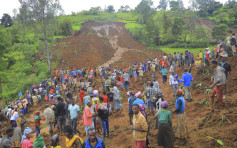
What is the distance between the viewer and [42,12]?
2370 centimetres

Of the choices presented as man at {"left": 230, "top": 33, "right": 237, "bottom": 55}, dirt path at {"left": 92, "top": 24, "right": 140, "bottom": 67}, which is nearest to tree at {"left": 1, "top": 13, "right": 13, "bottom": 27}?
dirt path at {"left": 92, "top": 24, "right": 140, "bottom": 67}

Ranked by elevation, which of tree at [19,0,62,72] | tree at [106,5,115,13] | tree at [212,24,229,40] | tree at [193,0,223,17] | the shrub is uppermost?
tree at [106,5,115,13]

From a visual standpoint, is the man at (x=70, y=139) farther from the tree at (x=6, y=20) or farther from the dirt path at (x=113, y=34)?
the tree at (x=6, y=20)

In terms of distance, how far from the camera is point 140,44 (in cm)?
4303

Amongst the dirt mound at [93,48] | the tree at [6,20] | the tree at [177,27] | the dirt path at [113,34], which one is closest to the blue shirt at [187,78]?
the dirt mound at [93,48]

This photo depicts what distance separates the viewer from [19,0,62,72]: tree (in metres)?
23.1

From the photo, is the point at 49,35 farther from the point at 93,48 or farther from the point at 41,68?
the point at 93,48

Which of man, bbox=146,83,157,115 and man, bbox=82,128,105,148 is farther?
man, bbox=146,83,157,115

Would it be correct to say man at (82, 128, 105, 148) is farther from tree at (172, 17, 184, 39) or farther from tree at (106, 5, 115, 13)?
tree at (106, 5, 115, 13)

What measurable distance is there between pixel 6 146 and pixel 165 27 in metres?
43.5

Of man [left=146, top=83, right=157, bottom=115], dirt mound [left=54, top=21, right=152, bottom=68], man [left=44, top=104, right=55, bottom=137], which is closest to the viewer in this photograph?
man [left=146, top=83, right=157, bottom=115]

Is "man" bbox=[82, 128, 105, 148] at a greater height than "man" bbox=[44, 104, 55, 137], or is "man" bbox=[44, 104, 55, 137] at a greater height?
"man" bbox=[82, 128, 105, 148]

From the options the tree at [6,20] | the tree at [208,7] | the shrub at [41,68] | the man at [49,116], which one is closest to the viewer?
the man at [49,116]

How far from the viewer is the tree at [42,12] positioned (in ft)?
75.7
